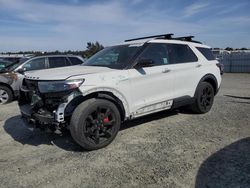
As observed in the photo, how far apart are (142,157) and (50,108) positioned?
5.40 feet

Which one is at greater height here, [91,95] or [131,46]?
[131,46]

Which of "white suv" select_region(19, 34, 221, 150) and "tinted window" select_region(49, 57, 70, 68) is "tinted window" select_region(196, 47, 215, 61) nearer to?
"white suv" select_region(19, 34, 221, 150)

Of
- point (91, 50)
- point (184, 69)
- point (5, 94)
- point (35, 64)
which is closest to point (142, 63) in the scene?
point (184, 69)

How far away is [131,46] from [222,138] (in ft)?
8.06

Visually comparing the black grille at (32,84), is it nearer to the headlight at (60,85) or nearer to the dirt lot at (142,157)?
the headlight at (60,85)

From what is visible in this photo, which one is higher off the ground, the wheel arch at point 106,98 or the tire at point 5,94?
the wheel arch at point 106,98

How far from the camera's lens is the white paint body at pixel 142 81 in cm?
425

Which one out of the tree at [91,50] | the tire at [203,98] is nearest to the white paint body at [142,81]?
the tire at [203,98]

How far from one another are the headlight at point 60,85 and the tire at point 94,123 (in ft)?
1.11

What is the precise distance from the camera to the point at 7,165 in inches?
153

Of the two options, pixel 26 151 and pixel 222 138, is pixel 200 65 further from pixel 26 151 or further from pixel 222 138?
pixel 26 151

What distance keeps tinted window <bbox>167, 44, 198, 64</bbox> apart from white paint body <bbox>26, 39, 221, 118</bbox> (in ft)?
0.33

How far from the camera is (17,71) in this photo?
28.7ft

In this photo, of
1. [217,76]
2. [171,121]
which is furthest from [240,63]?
[171,121]
